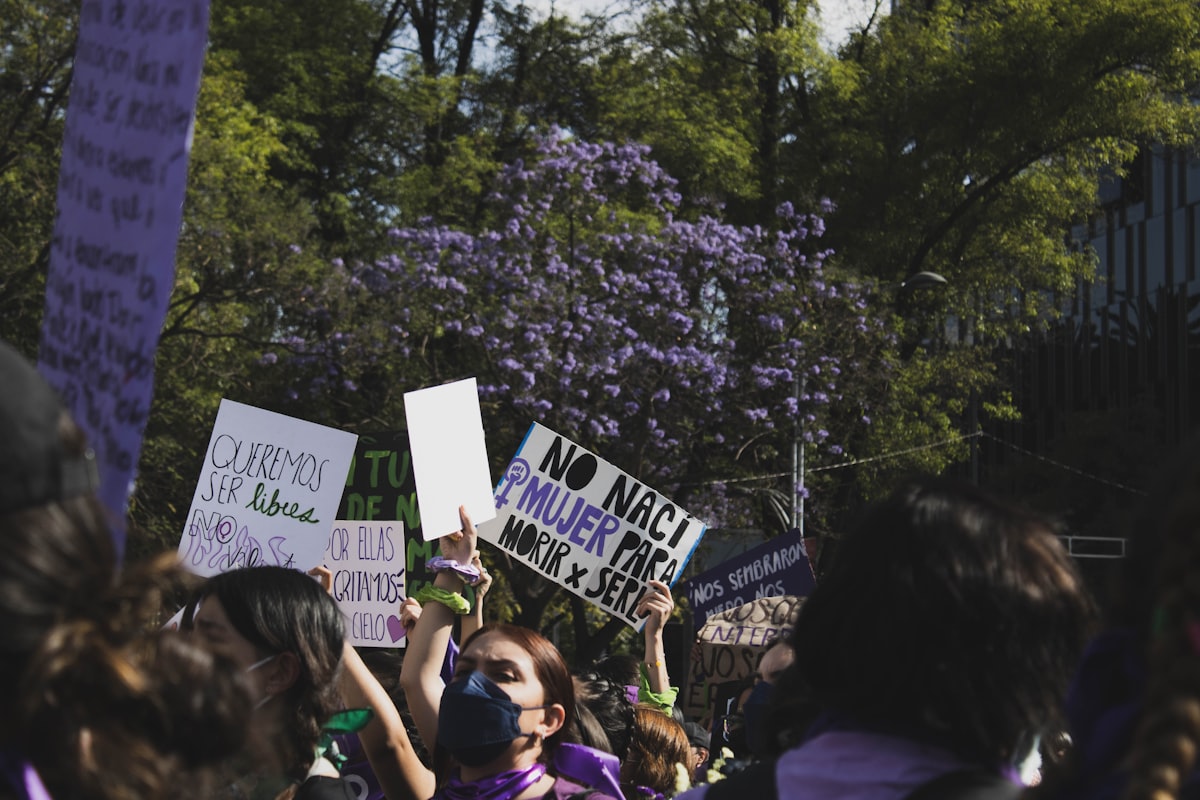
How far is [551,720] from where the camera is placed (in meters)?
3.47

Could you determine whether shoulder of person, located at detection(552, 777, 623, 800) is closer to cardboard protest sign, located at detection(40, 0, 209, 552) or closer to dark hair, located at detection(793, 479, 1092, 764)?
dark hair, located at detection(793, 479, 1092, 764)

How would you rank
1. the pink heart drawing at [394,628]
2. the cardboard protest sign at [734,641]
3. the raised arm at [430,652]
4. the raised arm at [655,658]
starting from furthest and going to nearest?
the cardboard protest sign at [734,641] < the pink heart drawing at [394,628] < the raised arm at [655,658] < the raised arm at [430,652]

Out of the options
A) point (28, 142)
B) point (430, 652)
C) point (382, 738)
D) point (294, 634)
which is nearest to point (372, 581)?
point (430, 652)

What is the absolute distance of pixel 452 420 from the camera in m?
5.75

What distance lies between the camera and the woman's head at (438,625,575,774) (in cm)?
332

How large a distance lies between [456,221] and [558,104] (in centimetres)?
291

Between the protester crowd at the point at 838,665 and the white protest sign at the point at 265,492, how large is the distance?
234 centimetres

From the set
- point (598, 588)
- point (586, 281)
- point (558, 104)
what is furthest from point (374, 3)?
point (598, 588)

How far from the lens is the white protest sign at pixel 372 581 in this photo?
6.21 m

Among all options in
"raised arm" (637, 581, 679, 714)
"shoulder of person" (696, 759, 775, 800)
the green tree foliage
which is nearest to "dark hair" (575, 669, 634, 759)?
"raised arm" (637, 581, 679, 714)

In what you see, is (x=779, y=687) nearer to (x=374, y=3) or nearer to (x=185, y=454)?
(x=185, y=454)

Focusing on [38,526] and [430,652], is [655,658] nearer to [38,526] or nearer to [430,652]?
[430,652]

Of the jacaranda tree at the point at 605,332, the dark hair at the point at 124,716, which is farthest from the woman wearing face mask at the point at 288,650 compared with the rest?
the jacaranda tree at the point at 605,332

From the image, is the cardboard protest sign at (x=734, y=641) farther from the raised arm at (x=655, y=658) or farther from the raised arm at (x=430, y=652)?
the raised arm at (x=430, y=652)
